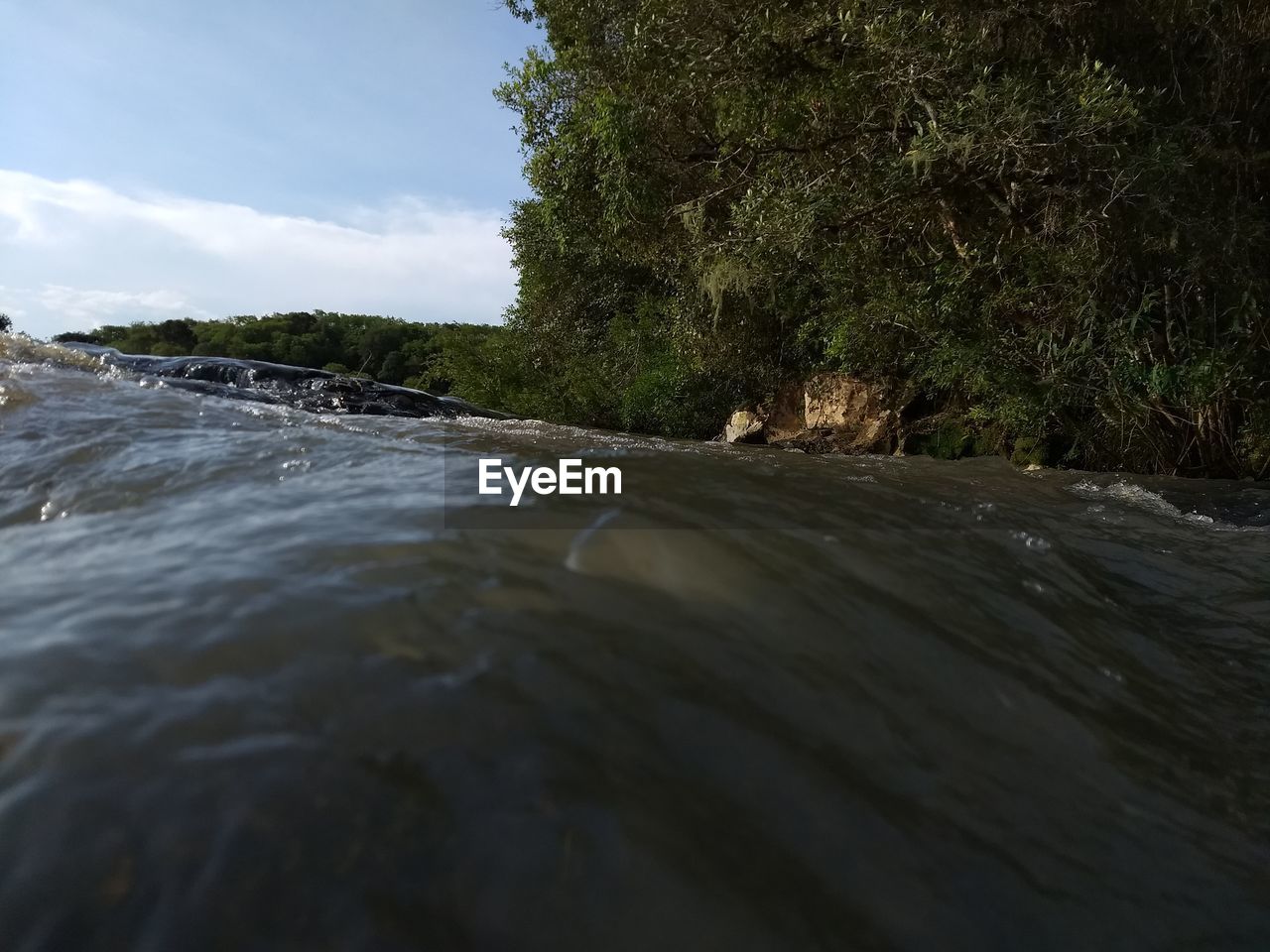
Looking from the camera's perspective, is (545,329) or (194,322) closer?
(545,329)

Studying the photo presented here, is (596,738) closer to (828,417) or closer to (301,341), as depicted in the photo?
(828,417)

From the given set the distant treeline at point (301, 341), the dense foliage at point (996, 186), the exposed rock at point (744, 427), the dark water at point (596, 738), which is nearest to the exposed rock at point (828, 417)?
the exposed rock at point (744, 427)

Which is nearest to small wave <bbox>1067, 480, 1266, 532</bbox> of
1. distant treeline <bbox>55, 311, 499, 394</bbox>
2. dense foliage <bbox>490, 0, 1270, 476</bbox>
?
dense foliage <bbox>490, 0, 1270, 476</bbox>

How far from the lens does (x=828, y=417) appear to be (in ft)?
39.3

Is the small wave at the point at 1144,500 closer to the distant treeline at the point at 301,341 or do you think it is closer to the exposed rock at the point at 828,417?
the exposed rock at the point at 828,417

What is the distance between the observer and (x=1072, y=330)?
311 inches

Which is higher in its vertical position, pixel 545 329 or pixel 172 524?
pixel 545 329

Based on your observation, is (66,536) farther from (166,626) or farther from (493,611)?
(493,611)

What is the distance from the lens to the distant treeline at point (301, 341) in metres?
47.2

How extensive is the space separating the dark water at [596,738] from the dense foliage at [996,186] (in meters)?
6.01

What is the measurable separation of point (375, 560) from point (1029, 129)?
7120 millimetres

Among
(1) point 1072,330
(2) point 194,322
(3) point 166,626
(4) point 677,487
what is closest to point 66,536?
(3) point 166,626

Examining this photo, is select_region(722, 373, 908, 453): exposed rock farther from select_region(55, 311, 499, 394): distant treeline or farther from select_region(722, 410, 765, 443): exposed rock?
select_region(55, 311, 499, 394): distant treeline

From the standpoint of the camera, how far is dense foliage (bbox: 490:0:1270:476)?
6.98m
